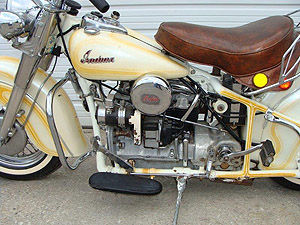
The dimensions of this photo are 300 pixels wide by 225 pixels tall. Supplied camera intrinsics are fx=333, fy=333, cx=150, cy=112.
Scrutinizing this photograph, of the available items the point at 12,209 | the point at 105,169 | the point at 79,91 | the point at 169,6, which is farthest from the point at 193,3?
the point at 12,209

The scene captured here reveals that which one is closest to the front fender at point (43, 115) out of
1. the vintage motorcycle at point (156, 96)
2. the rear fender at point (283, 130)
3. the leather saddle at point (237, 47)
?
the vintage motorcycle at point (156, 96)

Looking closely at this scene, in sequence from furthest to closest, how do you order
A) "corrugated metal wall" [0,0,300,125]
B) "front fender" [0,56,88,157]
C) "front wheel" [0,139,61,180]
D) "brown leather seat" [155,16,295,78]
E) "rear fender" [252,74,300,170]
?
1. "corrugated metal wall" [0,0,300,125]
2. "front wheel" [0,139,61,180]
3. "front fender" [0,56,88,157]
4. "rear fender" [252,74,300,170]
5. "brown leather seat" [155,16,295,78]

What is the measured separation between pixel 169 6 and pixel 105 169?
1.83m

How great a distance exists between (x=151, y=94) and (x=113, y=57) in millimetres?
283

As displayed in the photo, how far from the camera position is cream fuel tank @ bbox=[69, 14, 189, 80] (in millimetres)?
1777

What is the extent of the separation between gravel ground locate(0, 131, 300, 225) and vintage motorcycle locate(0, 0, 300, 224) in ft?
0.65

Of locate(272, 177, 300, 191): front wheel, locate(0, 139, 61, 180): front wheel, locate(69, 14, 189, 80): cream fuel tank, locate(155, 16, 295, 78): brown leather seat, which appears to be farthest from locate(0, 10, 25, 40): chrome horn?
locate(272, 177, 300, 191): front wheel

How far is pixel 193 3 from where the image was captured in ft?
10.4

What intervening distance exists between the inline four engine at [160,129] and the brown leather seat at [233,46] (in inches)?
8.4

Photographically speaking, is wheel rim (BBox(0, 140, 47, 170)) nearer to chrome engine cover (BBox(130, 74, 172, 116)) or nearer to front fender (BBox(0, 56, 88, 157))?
front fender (BBox(0, 56, 88, 157))

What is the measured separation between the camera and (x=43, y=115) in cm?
210

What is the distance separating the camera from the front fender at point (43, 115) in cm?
207

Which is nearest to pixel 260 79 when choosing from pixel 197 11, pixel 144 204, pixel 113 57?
pixel 113 57

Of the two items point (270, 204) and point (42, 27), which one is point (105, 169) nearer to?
point (42, 27)
